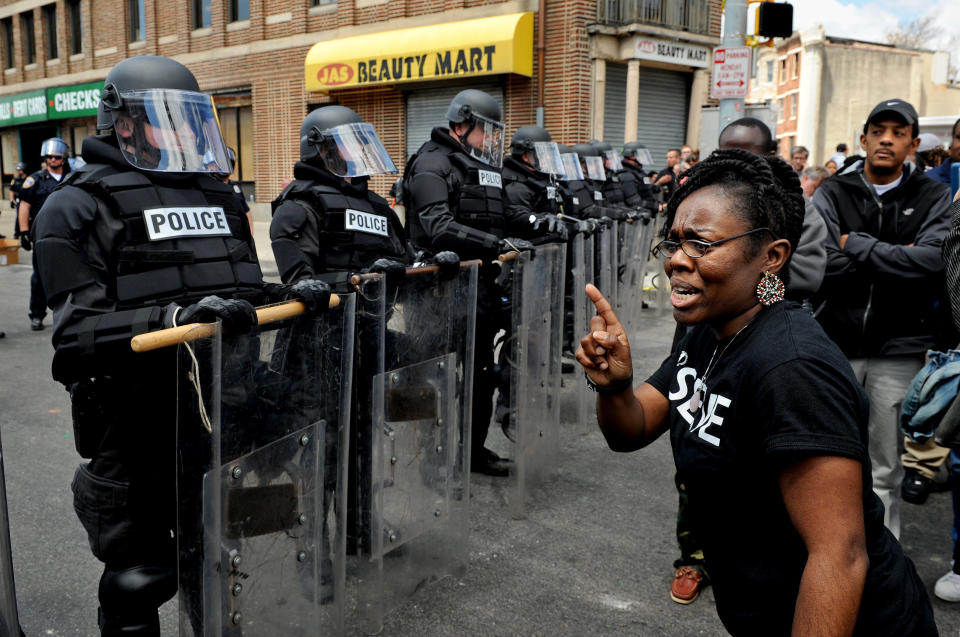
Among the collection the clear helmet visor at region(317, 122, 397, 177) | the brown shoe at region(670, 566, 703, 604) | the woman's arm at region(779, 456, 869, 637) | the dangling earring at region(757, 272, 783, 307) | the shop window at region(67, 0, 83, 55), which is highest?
the shop window at region(67, 0, 83, 55)

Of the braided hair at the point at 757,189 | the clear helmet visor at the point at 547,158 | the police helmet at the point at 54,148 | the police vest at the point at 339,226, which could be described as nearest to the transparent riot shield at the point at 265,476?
the braided hair at the point at 757,189

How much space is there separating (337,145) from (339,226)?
1.43 ft

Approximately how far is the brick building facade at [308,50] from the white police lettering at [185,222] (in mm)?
13932

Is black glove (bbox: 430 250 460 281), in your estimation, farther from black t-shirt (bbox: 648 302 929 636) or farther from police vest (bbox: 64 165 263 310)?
black t-shirt (bbox: 648 302 929 636)

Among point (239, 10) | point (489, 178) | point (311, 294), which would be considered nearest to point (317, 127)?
point (489, 178)

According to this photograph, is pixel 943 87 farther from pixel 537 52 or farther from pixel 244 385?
pixel 244 385

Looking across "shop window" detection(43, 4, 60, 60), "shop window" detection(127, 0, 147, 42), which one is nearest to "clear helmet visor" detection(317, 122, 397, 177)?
"shop window" detection(127, 0, 147, 42)

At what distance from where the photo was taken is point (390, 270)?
3.01 meters

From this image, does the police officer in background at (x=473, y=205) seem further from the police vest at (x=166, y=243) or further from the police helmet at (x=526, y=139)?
the police vest at (x=166, y=243)

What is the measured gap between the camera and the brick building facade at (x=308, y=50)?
16.0 meters

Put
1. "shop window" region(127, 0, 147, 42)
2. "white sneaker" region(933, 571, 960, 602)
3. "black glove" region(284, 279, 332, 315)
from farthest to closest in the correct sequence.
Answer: "shop window" region(127, 0, 147, 42)
"white sneaker" region(933, 571, 960, 602)
"black glove" region(284, 279, 332, 315)

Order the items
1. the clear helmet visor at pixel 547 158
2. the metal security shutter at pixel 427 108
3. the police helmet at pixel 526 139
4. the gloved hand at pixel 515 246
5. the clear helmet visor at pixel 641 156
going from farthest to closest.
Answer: the metal security shutter at pixel 427 108 < the clear helmet visor at pixel 641 156 < the clear helmet visor at pixel 547 158 < the police helmet at pixel 526 139 < the gloved hand at pixel 515 246

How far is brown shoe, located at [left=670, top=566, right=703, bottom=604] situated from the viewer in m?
3.31

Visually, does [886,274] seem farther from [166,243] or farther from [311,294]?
[166,243]
